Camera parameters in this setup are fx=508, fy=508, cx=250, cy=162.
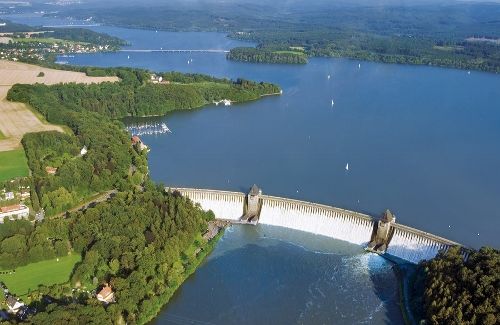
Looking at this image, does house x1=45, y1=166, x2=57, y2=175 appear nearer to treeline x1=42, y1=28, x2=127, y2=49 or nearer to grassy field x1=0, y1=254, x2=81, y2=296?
grassy field x1=0, y1=254, x2=81, y2=296

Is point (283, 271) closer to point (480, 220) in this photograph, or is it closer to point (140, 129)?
point (480, 220)

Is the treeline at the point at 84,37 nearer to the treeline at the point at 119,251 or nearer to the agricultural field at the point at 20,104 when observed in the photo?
the agricultural field at the point at 20,104

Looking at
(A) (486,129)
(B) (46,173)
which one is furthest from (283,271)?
(A) (486,129)

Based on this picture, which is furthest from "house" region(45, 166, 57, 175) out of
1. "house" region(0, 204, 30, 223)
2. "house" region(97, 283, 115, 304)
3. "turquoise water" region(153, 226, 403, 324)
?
"house" region(97, 283, 115, 304)

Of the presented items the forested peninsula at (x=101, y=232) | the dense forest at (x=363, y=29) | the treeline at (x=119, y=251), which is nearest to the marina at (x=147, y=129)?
the forested peninsula at (x=101, y=232)

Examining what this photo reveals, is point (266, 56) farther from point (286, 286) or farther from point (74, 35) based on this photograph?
point (286, 286)
